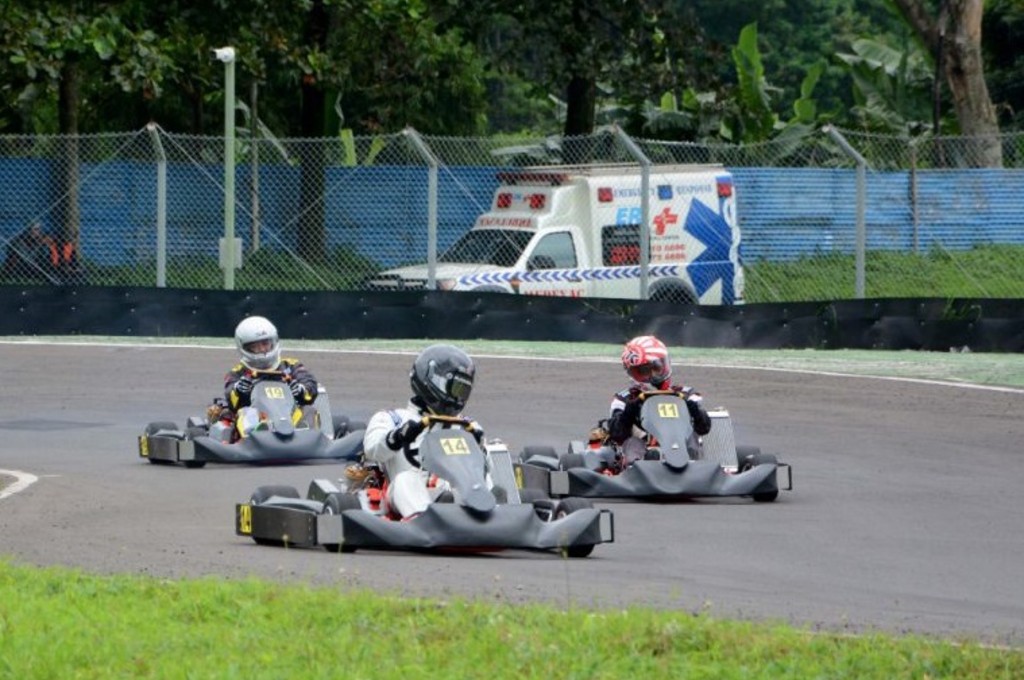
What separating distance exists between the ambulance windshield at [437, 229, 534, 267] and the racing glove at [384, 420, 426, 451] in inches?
587

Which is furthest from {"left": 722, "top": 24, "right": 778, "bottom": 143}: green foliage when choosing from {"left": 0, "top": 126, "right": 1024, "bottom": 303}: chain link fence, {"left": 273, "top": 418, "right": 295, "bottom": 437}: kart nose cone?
{"left": 273, "top": 418, "right": 295, "bottom": 437}: kart nose cone

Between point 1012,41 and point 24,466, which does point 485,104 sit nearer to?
point 1012,41

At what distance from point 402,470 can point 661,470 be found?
2.38 meters

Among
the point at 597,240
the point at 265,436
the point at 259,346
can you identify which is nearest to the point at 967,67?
the point at 597,240

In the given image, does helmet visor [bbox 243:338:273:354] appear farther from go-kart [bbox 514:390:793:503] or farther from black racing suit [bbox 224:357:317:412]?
go-kart [bbox 514:390:793:503]

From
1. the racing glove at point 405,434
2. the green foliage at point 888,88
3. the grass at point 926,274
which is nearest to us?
the racing glove at point 405,434

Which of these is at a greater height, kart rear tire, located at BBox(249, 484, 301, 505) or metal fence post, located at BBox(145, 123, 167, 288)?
metal fence post, located at BBox(145, 123, 167, 288)

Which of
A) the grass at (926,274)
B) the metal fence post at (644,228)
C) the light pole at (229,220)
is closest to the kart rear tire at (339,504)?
the light pole at (229,220)

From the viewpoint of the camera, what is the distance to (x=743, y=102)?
36156mm

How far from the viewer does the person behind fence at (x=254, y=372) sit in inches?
562

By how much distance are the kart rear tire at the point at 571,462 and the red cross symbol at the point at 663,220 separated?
43.3 feet

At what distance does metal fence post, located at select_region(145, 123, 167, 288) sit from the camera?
22750 mm

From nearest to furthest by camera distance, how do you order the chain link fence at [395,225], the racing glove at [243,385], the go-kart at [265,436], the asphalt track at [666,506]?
the asphalt track at [666,506], the go-kart at [265,436], the racing glove at [243,385], the chain link fence at [395,225]

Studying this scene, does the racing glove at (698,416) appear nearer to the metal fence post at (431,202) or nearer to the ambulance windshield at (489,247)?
the metal fence post at (431,202)
